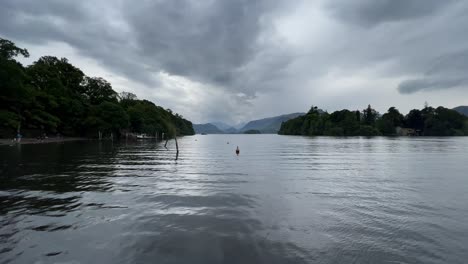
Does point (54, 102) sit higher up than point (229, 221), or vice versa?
point (54, 102)

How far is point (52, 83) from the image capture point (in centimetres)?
8962

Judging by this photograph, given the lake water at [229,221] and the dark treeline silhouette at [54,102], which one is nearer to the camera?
the lake water at [229,221]

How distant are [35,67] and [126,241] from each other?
10644cm

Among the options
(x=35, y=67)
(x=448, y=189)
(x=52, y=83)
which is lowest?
(x=448, y=189)

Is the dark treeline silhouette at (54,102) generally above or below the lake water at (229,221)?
above

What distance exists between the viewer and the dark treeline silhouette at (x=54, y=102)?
6600cm

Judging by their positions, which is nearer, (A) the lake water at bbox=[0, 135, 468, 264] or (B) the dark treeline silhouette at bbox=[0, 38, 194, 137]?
(A) the lake water at bbox=[0, 135, 468, 264]

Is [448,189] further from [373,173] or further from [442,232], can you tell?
[442,232]

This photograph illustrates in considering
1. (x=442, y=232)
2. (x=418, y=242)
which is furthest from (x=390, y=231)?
(x=442, y=232)

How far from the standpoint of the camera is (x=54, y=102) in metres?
82.0

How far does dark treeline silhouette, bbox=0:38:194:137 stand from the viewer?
217 feet

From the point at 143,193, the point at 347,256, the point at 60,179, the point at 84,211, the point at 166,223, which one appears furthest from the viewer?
the point at 60,179

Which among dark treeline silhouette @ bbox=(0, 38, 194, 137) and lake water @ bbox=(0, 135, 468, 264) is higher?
dark treeline silhouette @ bbox=(0, 38, 194, 137)

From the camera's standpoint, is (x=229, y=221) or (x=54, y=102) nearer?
(x=229, y=221)
